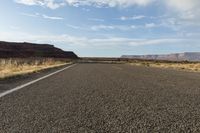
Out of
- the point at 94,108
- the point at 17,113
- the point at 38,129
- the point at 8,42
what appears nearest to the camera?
the point at 38,129

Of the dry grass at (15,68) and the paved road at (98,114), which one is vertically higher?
the paved road at (98,114)

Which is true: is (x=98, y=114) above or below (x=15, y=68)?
above

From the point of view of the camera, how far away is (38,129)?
203 inches

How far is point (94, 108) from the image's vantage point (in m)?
7.16

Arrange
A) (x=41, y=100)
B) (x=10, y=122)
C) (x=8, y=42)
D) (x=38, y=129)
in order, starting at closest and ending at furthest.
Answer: (x=38, y=129) < (x=10, y=122) < (x=41, y=100) < (x=8, y=42)

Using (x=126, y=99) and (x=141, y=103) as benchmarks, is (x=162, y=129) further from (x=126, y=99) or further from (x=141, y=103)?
(x=126, y=99)

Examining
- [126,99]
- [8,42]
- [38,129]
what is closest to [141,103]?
[126,99]

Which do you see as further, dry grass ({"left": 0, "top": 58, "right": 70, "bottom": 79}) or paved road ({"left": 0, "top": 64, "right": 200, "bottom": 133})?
dry grass ({"left": 0, "top": 58, "right": 70, "bottom": 79})

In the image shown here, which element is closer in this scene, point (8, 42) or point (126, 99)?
point (126, 99)

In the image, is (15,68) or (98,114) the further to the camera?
(15,68)

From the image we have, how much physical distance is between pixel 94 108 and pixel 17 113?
5.13ft

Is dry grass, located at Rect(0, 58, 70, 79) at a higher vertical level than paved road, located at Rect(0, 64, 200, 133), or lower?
lower

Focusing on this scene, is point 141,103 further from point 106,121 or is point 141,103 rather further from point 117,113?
point 106,121

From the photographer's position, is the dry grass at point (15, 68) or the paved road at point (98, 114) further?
the dry grass at point (15, 68)
